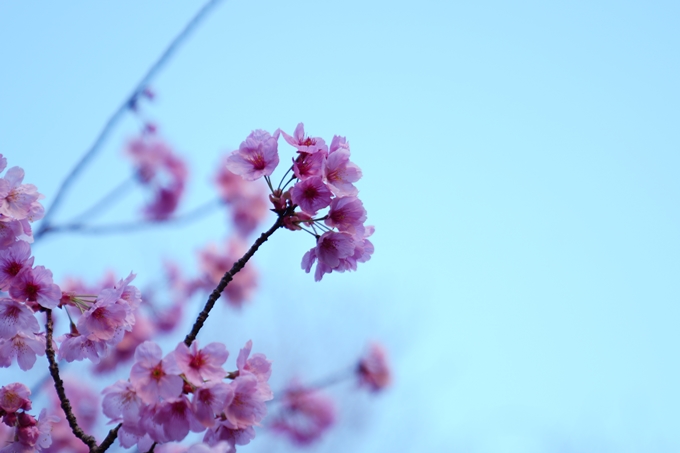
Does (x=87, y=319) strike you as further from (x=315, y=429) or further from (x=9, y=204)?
(x=315, y=429)

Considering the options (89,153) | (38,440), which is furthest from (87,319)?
(89,153)

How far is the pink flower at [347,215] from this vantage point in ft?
4.43

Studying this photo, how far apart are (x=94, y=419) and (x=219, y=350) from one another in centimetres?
439

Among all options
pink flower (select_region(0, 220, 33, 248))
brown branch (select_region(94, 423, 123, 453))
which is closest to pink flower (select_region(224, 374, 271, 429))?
brown branch (select_region(94, 423, 123, 453))

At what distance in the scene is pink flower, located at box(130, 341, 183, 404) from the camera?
1.11m

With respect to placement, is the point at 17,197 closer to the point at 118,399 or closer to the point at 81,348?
the point at 81,348

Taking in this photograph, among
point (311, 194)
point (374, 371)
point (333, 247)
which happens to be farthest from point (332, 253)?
point (374, 371)

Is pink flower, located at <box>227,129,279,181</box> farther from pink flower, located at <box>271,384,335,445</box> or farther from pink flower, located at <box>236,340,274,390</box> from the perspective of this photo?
pink flower, located at <box>271,384,335,445</box>

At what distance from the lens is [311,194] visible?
131 centimetres

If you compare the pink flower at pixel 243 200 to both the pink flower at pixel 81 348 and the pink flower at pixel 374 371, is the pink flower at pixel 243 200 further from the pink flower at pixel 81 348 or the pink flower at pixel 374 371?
the pink flower at pixel 81 348

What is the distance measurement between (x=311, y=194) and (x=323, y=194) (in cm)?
3

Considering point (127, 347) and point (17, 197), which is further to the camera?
point (127, 347)

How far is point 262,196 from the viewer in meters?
5.69

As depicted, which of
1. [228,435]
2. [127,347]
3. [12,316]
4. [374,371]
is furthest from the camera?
[374,371]
